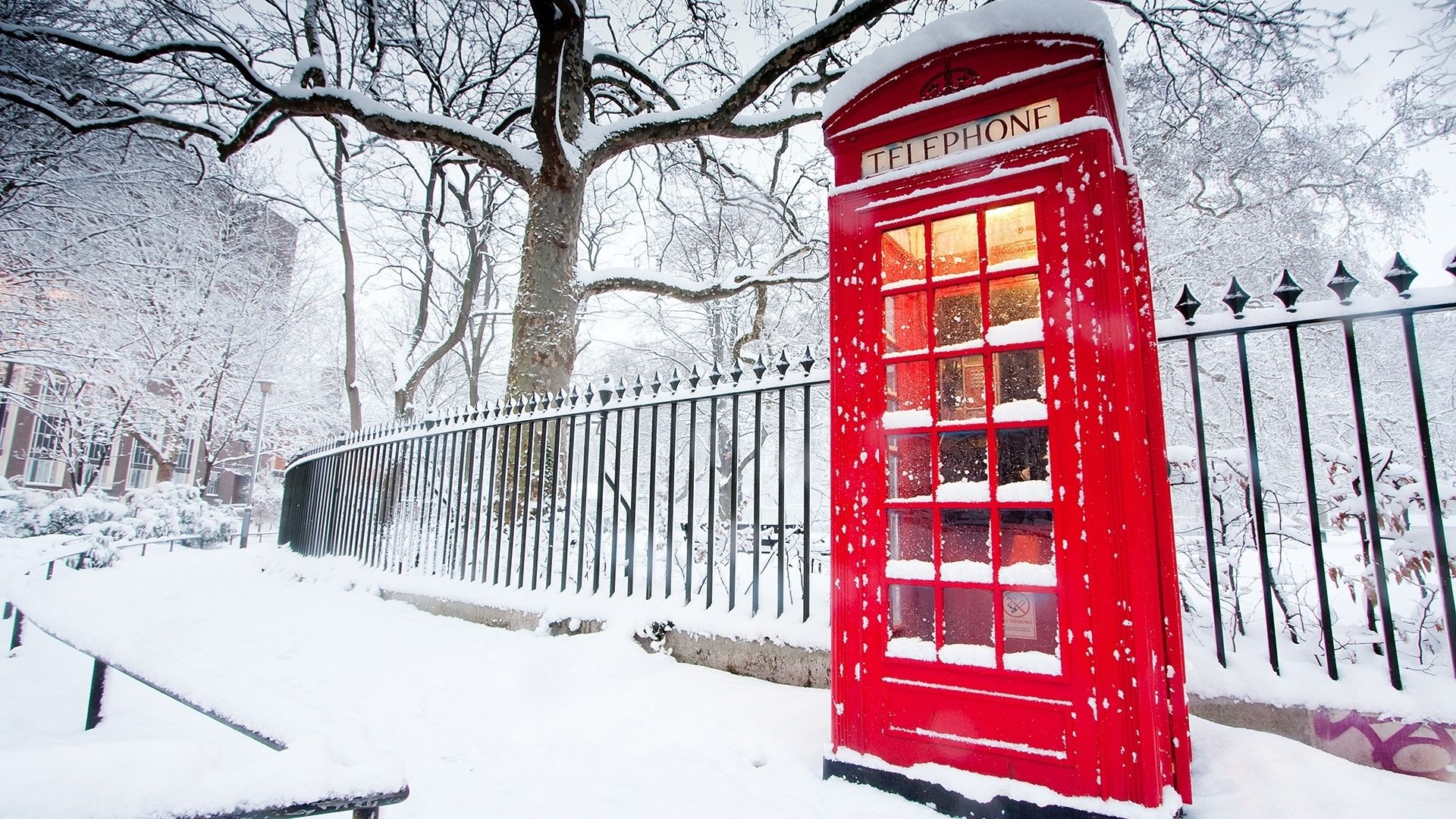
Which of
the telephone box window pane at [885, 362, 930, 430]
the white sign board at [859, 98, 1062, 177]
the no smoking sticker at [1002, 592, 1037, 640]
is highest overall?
the white sign board at [859, 98, 1062, 177]

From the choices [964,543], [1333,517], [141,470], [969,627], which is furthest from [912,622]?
[141,470]

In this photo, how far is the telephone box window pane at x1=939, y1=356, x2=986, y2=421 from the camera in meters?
2.41

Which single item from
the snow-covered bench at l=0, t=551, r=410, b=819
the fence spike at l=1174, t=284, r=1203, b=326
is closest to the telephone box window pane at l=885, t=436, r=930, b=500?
the fence spike at l=1174, t=284, r=1203, b=326

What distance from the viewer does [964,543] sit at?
239 cm

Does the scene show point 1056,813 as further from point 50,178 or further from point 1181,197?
point 50,178

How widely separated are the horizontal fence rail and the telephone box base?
0.98 metres

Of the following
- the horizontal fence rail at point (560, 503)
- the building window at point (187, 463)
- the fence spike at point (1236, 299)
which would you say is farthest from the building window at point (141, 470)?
the fence spike at point (1236, 299)

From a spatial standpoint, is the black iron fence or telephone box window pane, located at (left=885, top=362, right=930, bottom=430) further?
telephone box window pane, located at (left=885, top=362, right=930, bottom=430)

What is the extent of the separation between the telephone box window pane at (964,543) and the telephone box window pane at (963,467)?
7 cm

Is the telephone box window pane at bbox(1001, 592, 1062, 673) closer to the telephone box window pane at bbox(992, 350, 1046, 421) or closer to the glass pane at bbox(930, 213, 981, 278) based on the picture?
the telephone box window pane at bbox(992, 350, 1046, 421)

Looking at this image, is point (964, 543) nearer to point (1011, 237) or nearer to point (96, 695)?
point (1011, 237)

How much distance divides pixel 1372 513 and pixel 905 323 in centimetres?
184

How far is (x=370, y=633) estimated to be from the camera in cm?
483

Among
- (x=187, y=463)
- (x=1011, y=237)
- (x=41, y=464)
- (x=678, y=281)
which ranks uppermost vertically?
(x=678, y=281)
